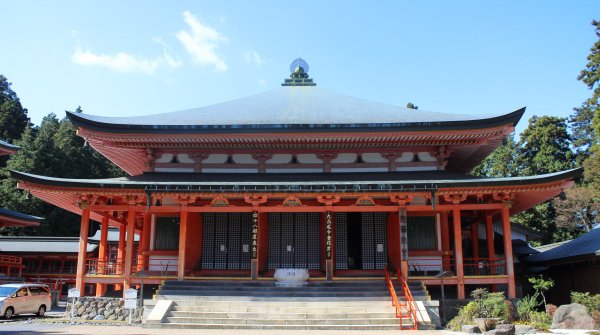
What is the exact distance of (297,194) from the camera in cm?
1728

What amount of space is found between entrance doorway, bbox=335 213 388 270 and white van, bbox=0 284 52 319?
12.6 m

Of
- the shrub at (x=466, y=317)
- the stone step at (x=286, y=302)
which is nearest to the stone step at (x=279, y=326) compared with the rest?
the stone step at (x=286, y=302)

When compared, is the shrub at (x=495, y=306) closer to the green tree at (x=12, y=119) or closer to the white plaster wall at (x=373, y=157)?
the white plaster wall at (x=373, y=157)

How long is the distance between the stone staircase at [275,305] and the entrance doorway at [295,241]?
2.78m

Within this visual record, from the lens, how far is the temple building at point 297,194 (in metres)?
17.4

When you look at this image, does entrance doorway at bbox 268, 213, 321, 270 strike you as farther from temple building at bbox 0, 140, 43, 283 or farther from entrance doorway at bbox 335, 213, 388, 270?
temple building at bbox 0, 140, 43, 283

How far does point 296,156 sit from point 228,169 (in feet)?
9.99

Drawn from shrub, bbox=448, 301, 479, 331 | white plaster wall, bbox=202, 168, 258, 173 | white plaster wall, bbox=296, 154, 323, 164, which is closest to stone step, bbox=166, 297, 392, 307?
shrub, bbox=448, 301, 479, 331

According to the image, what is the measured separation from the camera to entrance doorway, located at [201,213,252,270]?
20438 mm

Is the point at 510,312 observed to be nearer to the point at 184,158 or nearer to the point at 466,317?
the point at 466,317

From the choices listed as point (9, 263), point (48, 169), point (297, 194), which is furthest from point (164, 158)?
point (48, 169)

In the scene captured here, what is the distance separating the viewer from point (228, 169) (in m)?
21.0

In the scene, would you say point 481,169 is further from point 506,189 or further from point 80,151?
point 80,151

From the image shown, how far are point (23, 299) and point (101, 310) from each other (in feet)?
14.8
